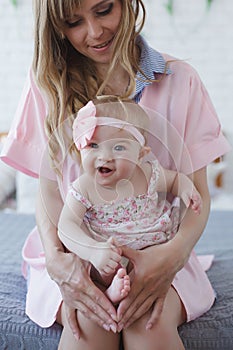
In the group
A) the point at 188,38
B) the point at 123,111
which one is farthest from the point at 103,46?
the point at 188,38

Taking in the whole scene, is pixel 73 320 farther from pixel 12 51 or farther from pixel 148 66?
pixel 12 51

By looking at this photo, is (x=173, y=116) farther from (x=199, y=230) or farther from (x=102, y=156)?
(x=102, y=156)

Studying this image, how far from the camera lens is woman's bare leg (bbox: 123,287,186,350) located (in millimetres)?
1025

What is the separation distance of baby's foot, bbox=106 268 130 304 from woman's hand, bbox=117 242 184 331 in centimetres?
2

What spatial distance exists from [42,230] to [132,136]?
387mm

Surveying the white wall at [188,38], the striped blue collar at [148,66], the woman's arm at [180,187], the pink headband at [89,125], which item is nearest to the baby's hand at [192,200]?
the woman's arm at [180,187]

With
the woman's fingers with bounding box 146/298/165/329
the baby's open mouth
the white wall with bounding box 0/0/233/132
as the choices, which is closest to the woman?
the woman's fingers with bounding box 146/298/165/329

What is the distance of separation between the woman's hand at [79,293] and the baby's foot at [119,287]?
0.05 ft

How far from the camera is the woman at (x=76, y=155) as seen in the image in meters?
1.03

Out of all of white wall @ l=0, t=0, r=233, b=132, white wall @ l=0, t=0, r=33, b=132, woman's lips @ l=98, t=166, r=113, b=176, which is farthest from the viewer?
white wall @ l=0, t=0, r=33, b=132

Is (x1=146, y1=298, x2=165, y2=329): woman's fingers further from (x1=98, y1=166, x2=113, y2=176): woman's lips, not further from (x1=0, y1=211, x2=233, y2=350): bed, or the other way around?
(x1=98, y1=166, x2=113, y2=176): woman's lips

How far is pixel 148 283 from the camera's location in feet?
3.42

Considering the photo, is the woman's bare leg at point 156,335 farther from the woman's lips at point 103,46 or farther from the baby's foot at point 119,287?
the woman's lips at point 103,46

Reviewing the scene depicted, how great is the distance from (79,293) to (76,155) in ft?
0.82
